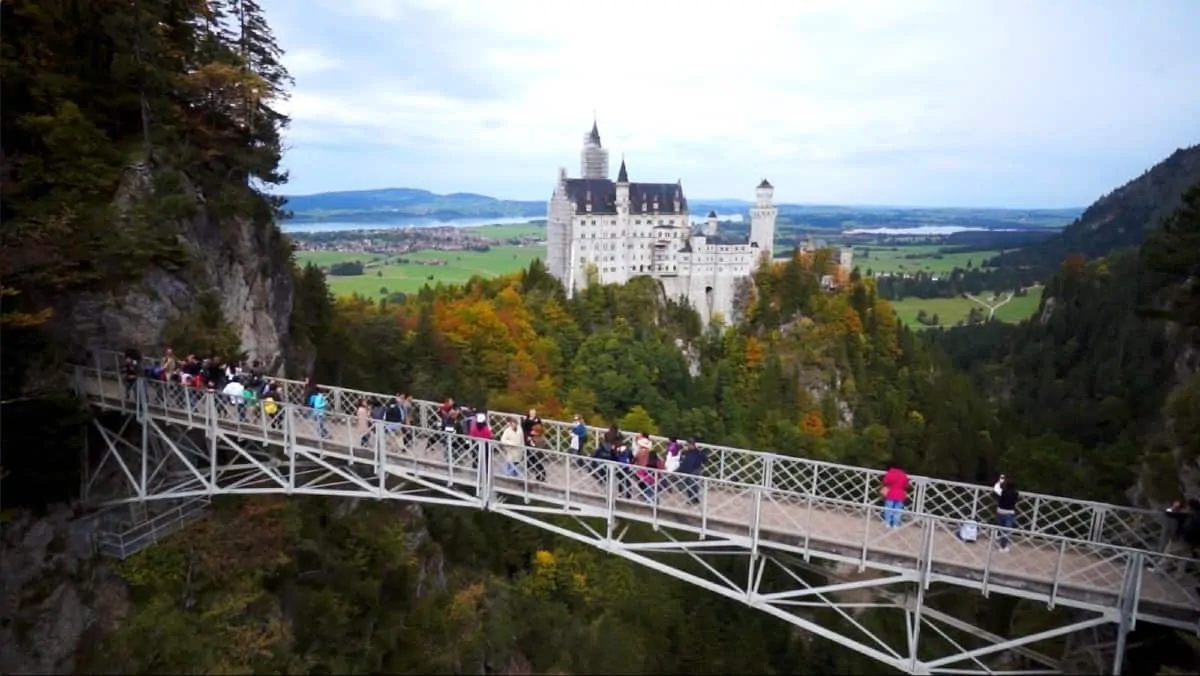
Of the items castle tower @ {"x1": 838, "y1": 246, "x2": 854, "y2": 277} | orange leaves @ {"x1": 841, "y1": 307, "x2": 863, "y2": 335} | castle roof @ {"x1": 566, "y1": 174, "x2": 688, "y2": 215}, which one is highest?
castle roof @ {"x1": 566, "y1": 174, "x2": 688, "y2": 215}

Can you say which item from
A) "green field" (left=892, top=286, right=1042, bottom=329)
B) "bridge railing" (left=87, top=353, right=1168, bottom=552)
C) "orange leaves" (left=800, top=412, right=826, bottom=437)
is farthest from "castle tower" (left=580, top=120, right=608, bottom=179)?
"bridge railing" (left=87, top=353, right=1168, bottom=552)

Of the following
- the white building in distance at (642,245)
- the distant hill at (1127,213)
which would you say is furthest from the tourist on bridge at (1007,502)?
the distant hill at (1127,213)

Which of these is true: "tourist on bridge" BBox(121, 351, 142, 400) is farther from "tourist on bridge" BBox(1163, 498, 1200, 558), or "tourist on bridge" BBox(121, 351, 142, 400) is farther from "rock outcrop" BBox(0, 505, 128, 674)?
"tourist on bridge" BBox(1163, 498, 1200, 558)

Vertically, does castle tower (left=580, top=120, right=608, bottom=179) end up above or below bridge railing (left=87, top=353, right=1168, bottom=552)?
above

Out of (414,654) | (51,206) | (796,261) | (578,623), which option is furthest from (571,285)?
(51,206)

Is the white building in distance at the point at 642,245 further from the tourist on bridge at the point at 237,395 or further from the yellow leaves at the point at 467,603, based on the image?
the tourist on bridge at the point at 237,395

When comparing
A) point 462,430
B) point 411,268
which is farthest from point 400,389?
point 411,268

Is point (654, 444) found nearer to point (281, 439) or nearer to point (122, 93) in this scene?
point (281, 439)
